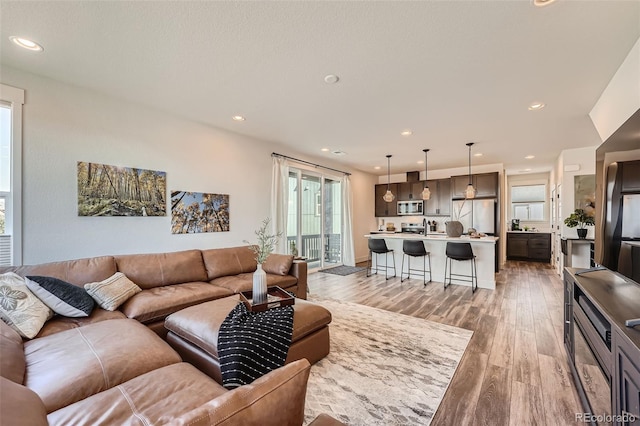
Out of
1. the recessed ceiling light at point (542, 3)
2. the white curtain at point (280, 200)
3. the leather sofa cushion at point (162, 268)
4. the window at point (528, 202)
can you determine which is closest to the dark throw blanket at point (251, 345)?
the leather sofa cushion at point (162, 268)

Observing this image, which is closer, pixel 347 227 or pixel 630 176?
pixel 630 176

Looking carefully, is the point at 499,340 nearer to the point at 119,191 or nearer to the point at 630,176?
the point at 630,176

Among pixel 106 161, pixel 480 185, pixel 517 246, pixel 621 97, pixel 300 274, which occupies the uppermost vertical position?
pixel 621 97

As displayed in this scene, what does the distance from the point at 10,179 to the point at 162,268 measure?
61.4 inches

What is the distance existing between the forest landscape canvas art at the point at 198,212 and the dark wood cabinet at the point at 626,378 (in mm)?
4148

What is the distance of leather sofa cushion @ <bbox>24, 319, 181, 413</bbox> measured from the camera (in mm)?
1226

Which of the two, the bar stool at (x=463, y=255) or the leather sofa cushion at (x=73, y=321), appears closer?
the leather sofa cushion at (x=73, y=321)

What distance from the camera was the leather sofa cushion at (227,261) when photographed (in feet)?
11.3

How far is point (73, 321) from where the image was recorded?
2.05 meters

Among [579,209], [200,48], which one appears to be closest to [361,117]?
[200,48]

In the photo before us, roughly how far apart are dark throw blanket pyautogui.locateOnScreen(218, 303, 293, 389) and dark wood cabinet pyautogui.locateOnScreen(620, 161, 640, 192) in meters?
2.23

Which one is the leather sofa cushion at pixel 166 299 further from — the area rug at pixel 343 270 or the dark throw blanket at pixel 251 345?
the area rug at pixel 343 270

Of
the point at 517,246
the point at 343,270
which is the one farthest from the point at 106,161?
the point at 517,246

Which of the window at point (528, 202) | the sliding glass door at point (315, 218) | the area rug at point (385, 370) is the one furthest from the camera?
the window at point (528, 202)
